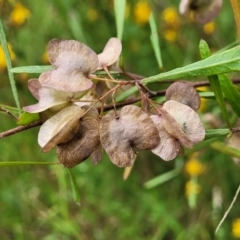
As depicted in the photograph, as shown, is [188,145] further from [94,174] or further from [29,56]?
[29,56]

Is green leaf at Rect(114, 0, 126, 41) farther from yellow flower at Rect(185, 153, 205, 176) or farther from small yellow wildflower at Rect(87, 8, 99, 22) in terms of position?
small yellow wildflower at Rect(87, 8, 99, 22)

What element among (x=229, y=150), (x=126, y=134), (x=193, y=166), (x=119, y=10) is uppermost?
(x=119, y=10)

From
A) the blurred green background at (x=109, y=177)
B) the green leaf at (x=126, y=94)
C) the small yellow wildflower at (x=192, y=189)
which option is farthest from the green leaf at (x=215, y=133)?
the blurred green background at (x=109, y=177)

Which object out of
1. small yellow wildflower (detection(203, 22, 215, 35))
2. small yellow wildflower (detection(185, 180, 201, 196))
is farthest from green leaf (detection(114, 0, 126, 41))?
small yellow wildflower (detection(203, 22, 215, 35))

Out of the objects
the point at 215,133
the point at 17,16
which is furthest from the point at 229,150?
the point at 17,16

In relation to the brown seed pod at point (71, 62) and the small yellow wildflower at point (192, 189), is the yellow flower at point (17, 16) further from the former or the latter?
the brown seed pod at point (71, 62)

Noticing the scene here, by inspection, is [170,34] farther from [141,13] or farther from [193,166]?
[193,166]
